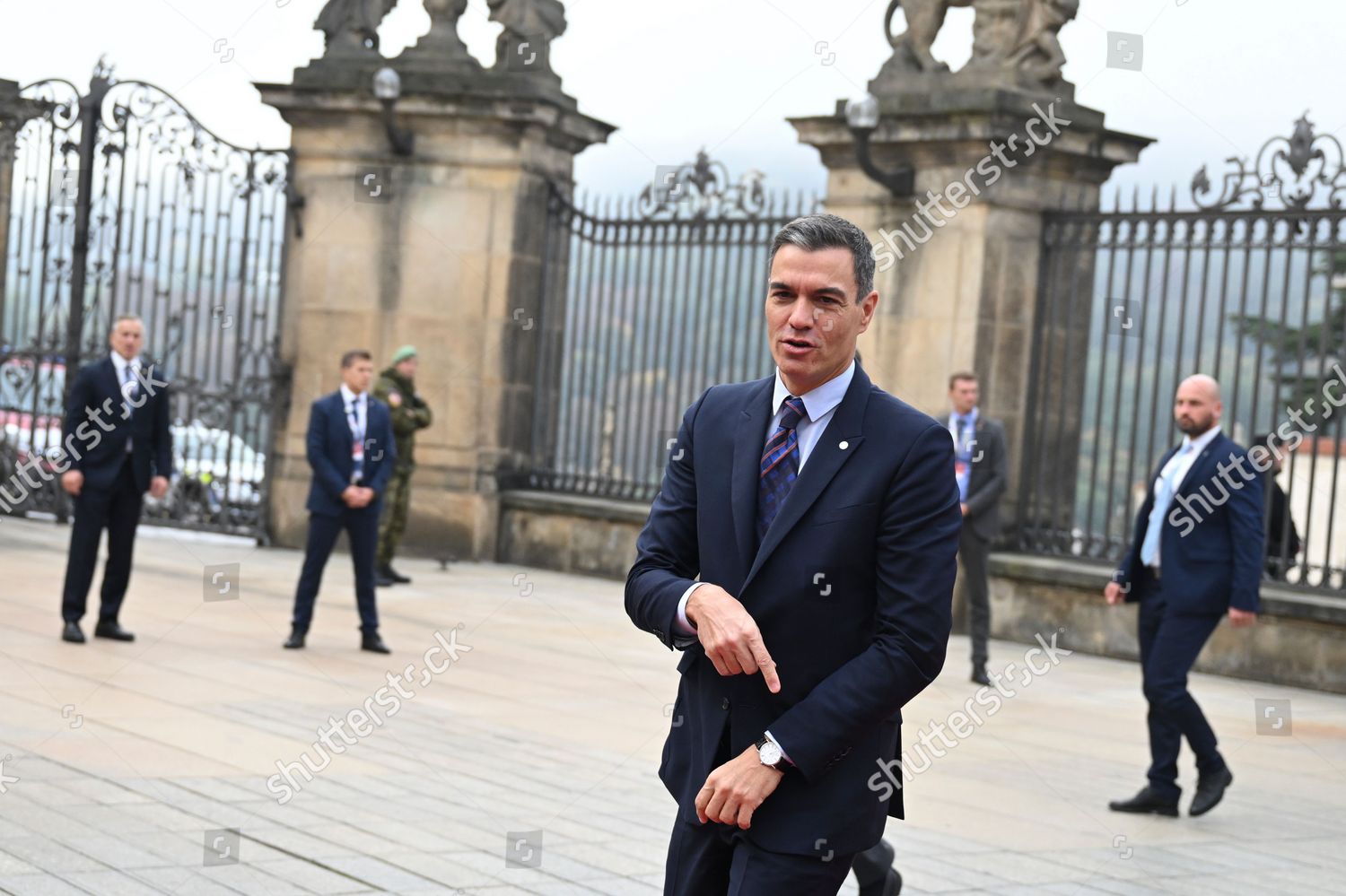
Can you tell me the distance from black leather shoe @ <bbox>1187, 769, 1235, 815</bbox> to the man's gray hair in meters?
4.93

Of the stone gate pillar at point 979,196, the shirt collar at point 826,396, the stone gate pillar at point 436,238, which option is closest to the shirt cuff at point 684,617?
the shirt collar at point 826,396

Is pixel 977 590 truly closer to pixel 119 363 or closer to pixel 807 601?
pixel 119 363

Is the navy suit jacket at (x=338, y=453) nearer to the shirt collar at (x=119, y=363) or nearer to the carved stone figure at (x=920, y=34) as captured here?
the shirt collar at (x=119, y=363)

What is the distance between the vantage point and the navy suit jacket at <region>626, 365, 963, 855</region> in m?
2.97

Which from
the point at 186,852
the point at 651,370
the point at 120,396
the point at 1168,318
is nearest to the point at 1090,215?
the point at 1168,318

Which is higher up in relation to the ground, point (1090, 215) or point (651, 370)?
point (1090, 215)

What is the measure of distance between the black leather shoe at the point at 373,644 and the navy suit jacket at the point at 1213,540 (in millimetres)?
4658

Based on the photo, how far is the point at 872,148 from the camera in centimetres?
1356

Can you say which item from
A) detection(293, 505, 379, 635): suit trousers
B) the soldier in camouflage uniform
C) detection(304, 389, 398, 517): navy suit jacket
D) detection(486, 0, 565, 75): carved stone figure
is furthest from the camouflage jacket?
detection(293, 505, 379, 635): suit trousers

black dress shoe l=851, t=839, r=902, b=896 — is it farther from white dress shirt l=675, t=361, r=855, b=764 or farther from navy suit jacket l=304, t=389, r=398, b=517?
→ navy suit jacket l=304, t=389, r=398, b=517

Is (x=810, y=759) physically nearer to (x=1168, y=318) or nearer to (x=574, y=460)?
(x=1168, y=318)

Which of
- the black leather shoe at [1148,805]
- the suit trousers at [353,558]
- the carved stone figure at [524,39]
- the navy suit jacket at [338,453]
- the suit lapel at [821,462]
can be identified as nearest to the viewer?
the suit lapel at [821,462]

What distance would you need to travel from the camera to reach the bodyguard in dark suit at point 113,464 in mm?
9945

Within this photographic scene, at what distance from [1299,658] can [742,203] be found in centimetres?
Answer: 585
